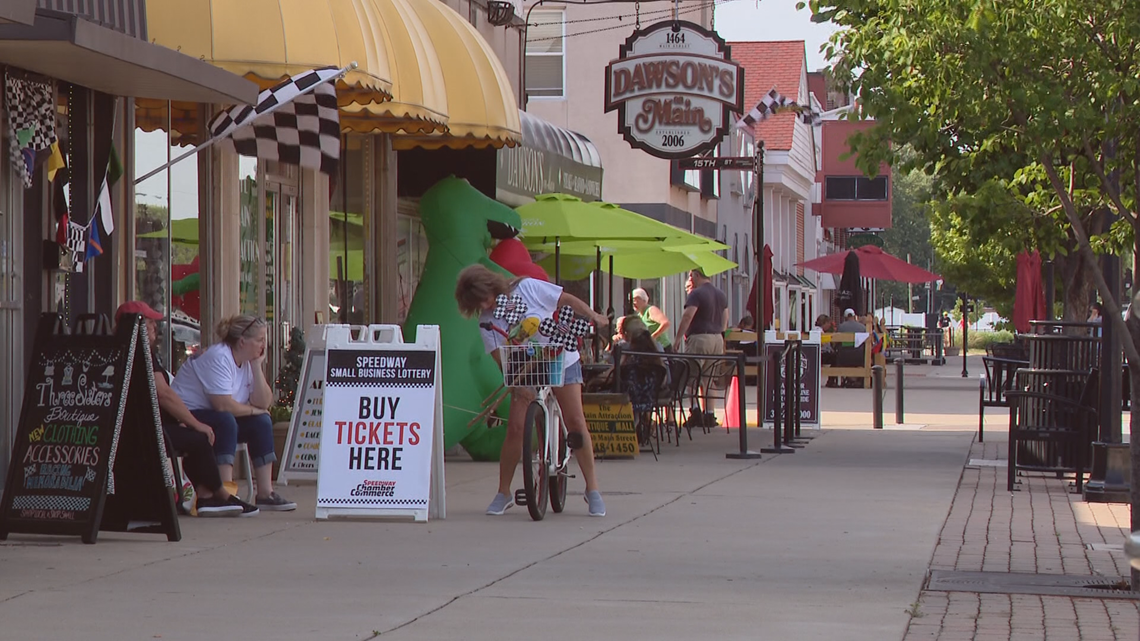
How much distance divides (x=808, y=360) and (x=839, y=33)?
9355 mm

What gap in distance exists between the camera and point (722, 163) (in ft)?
61.9

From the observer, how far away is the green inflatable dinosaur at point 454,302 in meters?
14.7

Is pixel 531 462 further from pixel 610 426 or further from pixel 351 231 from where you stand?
pixel 351 231

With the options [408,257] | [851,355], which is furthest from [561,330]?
[851,355]

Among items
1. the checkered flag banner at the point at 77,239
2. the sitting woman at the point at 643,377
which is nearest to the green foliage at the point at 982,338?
the sitting woman at the point at 643,377

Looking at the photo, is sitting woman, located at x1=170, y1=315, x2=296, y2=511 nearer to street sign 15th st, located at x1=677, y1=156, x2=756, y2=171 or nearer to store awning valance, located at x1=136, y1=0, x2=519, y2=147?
store awning valance, located at x1=136, y1=0, x2=519, y2=147

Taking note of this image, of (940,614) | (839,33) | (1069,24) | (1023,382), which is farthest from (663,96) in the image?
(940,614)

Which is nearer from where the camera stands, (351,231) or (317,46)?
(317,46)

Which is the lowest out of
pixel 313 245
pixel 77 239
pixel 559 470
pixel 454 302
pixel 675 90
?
pixel 559 470

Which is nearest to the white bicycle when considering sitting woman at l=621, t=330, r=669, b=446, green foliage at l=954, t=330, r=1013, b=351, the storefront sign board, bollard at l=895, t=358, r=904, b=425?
the storefront sign board

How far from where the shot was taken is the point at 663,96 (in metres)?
20.5

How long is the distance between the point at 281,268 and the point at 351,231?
1676 mm

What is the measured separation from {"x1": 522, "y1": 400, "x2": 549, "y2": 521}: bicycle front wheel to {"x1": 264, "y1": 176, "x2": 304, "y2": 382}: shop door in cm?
448

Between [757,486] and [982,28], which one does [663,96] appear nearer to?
[757,486]
